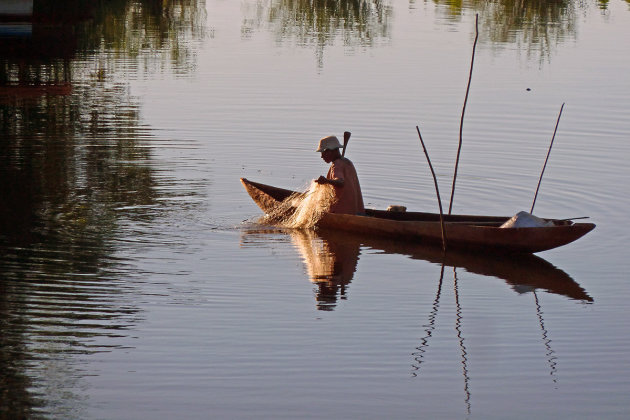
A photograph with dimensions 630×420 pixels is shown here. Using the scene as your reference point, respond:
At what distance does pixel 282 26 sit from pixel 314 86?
1035cm

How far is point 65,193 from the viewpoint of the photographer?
1233cm

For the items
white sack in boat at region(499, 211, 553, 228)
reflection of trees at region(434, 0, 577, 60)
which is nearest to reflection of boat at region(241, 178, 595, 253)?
white sack in boat at region(499, 211, 553, 228)

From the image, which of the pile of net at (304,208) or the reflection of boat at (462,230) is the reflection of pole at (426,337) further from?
the pile of net at (304,208)

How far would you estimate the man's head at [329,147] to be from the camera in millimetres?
10461

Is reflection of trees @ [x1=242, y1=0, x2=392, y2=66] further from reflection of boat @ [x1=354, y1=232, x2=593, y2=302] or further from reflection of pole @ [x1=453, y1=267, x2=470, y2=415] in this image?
reflection of pole @ [x1=453, y1=267, x2=470, y2=415]

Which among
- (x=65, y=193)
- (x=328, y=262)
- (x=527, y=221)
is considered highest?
(x=527, y=221)

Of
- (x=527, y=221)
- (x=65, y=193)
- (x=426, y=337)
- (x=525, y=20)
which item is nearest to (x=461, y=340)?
(x=426, y=337)

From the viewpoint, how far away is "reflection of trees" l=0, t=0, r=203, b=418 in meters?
7.24

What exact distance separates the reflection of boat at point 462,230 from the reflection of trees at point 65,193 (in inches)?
86.4

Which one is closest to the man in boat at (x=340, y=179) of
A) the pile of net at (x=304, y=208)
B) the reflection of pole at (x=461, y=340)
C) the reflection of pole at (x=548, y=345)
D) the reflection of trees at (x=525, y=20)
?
the pile of net at (x=304, y=208)

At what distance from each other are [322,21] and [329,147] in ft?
72.3

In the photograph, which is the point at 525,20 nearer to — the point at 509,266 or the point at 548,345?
the point at 509,266

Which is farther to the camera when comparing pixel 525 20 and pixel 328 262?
pixel 525 20

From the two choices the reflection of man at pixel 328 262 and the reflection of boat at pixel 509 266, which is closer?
the reflection of man at pixel 328 262
